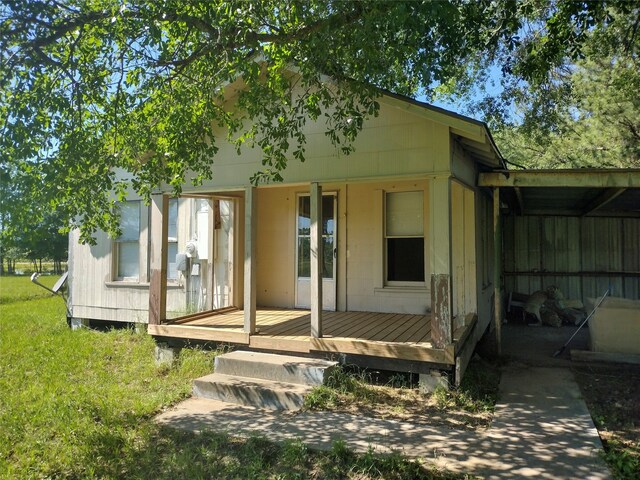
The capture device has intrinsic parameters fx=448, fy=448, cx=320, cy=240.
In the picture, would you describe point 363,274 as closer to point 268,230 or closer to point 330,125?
point 268,230

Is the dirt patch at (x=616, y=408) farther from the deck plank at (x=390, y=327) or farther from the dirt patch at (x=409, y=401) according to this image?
the deck plank at (x=390, y=327)

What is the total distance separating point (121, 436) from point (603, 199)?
326 inches

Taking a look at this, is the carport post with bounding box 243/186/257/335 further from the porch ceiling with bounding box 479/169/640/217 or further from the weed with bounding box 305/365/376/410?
the porch ceiling with bounding box 479/169/640/217

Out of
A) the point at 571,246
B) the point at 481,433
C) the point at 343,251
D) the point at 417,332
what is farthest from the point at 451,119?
the point at 571,246

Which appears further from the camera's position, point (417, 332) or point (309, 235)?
point (309, 235)

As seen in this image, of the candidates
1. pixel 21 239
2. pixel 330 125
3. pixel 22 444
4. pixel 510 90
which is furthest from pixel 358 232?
pixel 510 90

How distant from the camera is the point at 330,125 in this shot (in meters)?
5.69

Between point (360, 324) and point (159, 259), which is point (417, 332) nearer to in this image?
point (360, 324)

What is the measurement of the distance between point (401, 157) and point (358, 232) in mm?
2770

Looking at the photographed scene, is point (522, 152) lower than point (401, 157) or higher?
higher

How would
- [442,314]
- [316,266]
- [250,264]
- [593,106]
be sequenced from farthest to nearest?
1. [593,106]
2. [250,264]
3. [316,266]
4. [442,314]

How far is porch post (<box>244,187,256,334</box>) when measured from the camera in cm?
607

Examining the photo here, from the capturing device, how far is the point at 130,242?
9.24 meters

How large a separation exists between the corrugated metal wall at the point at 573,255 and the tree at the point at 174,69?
580 cm
